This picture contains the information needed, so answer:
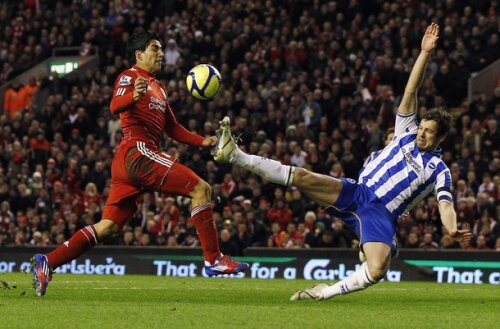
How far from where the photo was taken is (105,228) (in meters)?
12.0

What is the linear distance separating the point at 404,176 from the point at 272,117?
46.8 ft

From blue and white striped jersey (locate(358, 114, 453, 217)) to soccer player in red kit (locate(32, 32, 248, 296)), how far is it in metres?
1.60

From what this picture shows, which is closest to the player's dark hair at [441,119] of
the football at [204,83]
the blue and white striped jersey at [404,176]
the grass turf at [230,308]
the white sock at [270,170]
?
the blue and white striped jersey at [404,176]

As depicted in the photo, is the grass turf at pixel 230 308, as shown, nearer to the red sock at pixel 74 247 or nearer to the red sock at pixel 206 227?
the red sock at pixel 74 247

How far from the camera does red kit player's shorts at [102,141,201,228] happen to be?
38.7ft

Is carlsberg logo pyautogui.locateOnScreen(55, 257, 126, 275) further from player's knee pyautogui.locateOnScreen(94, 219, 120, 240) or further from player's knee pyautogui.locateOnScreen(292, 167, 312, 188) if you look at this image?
player's knee pyautogui.locateOnScreen(292, 167, 312, 188)

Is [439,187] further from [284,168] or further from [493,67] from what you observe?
[493,67]

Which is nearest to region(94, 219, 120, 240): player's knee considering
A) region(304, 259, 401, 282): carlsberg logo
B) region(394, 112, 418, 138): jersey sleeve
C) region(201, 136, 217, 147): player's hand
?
region(201, 136, 217, 147): player's hand

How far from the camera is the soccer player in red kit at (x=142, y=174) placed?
11.7 metres

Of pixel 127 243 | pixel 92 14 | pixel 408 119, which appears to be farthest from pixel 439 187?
pixel 92 14

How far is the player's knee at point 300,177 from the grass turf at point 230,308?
1.16 metres

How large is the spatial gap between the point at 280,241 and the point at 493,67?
6.72 meters

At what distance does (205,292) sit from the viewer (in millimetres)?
12984

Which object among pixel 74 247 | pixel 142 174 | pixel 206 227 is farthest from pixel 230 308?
pixel 74 247
